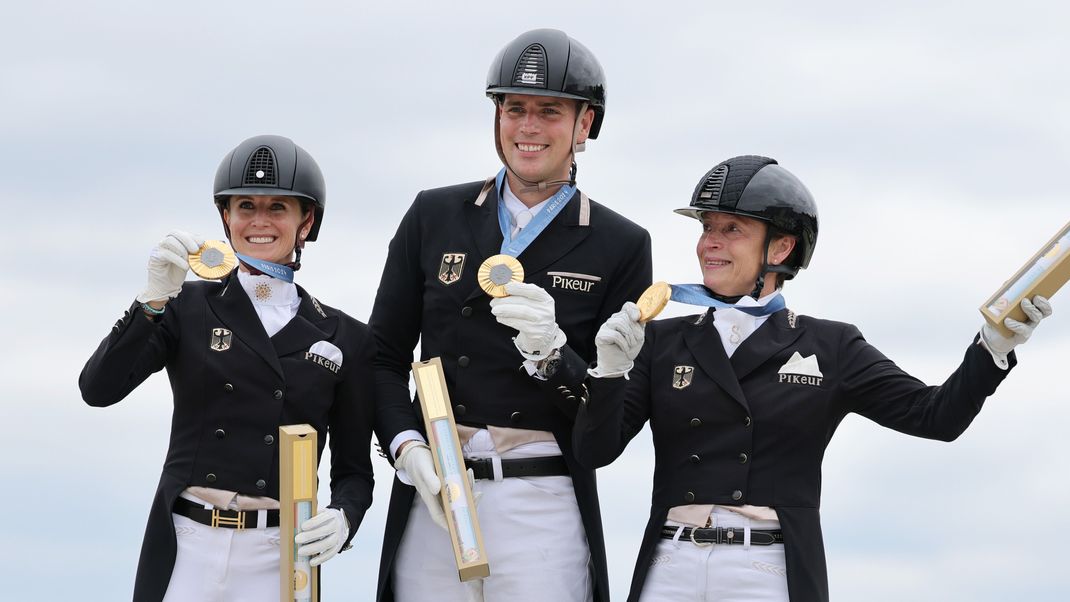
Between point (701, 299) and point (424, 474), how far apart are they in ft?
6.55

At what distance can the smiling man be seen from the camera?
872 centimetres

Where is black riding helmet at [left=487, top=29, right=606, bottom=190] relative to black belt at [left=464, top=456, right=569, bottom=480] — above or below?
above

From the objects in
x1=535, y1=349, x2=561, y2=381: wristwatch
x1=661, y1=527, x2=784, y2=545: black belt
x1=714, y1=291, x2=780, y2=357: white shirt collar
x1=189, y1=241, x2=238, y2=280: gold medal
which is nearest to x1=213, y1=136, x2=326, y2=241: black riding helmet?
x1=189, y1=241, x2=238, y2=280: gold medal

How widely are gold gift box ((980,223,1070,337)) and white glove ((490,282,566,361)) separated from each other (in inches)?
96.4

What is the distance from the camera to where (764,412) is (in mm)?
8758

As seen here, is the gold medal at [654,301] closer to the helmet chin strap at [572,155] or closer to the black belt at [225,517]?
the helmet chin strap at [572,155]

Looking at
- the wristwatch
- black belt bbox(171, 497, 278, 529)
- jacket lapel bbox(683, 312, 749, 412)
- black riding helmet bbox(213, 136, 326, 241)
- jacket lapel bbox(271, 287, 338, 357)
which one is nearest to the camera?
the wristwatch

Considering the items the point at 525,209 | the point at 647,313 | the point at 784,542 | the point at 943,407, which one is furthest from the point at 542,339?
the point at 943,407

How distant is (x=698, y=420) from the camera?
875 centimetres

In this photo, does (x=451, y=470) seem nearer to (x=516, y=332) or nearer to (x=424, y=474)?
(x=424, y=474)

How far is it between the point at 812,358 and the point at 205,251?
3655 millimetres

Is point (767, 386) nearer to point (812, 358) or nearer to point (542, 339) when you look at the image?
point (812, 358)

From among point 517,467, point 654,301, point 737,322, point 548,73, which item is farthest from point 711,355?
point 548,73

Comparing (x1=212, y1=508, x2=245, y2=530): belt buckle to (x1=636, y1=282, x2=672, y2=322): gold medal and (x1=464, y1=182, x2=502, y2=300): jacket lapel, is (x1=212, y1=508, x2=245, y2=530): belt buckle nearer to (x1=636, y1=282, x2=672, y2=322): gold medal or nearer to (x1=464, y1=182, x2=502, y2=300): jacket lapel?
(x1=464, y1=182, x2=502, y2=300): jacket lapel
